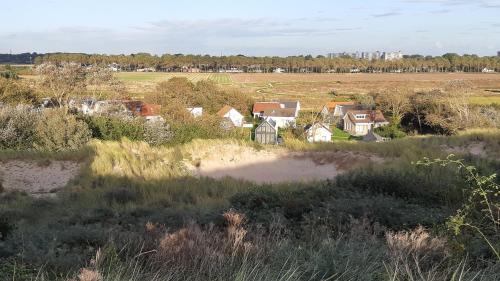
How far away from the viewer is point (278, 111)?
63719 mm

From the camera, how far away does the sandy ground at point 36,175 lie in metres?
15.2

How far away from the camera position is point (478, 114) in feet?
138

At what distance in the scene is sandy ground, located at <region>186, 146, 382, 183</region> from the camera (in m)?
17.5

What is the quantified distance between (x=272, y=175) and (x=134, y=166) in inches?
183

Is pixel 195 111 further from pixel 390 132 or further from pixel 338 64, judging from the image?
pixel 338 64

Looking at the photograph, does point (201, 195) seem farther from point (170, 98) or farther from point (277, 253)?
point (170, 98)

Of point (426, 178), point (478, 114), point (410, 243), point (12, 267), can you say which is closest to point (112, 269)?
point (12, 267)

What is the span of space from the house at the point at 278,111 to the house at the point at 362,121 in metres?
6.32

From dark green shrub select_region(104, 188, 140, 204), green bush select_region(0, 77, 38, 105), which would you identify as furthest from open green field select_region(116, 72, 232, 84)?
dark green shrub select_region(104, 188, 140, 204)

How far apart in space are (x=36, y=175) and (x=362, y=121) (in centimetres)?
4739

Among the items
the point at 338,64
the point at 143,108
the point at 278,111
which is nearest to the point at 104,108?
the point at 143,108

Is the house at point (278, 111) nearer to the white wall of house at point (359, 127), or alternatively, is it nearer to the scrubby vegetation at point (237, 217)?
the white wall of house at point (359, 127)

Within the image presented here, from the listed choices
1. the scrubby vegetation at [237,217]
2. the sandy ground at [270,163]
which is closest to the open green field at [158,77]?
the sandy ground at [270,163]

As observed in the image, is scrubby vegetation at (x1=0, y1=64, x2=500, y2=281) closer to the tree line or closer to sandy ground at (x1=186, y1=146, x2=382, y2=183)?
sandy ground at (x1=186, y1=146, x2=382, y2=183)
